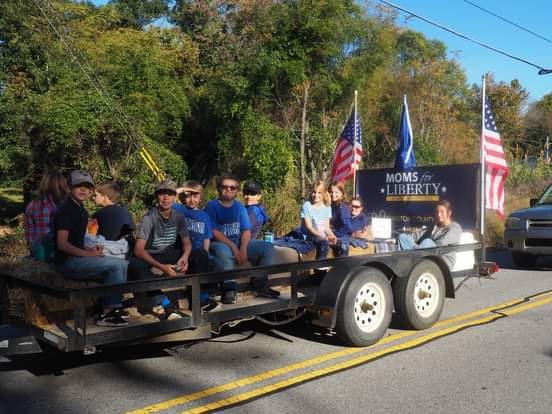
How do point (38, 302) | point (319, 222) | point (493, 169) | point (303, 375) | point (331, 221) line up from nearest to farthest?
point (38, 302) → point (303, 375) → point (319, 222) → point (331, 221) → point (493, 169)

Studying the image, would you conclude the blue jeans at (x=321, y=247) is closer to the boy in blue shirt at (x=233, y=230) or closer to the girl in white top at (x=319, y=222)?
the girl in white top at (x=319, y=222)

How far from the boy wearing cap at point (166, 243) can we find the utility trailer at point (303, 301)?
0.54 metres

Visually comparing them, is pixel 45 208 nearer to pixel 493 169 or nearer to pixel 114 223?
pixel 114 223

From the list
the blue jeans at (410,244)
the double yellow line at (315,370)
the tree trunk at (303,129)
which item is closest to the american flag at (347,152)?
the tree trunk at (303,129)

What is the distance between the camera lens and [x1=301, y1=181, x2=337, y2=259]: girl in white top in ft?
23.1

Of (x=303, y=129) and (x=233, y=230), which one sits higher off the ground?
(x=303, y=129)

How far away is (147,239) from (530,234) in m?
8.27

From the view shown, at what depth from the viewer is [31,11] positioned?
715 inches

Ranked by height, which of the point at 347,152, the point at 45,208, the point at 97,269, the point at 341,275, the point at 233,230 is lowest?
the point at 341,275

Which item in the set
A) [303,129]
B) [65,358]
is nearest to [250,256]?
[65,358]

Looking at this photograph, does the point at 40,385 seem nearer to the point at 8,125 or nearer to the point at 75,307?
the point at 75,307

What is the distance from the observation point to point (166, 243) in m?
5.45

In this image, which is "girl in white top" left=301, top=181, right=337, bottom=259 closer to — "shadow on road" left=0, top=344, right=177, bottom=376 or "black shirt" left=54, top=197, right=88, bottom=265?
"shadow on road" left=0, top=344, right=177, bottom=376

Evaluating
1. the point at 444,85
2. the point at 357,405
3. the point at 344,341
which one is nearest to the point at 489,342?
the point at 344,341
